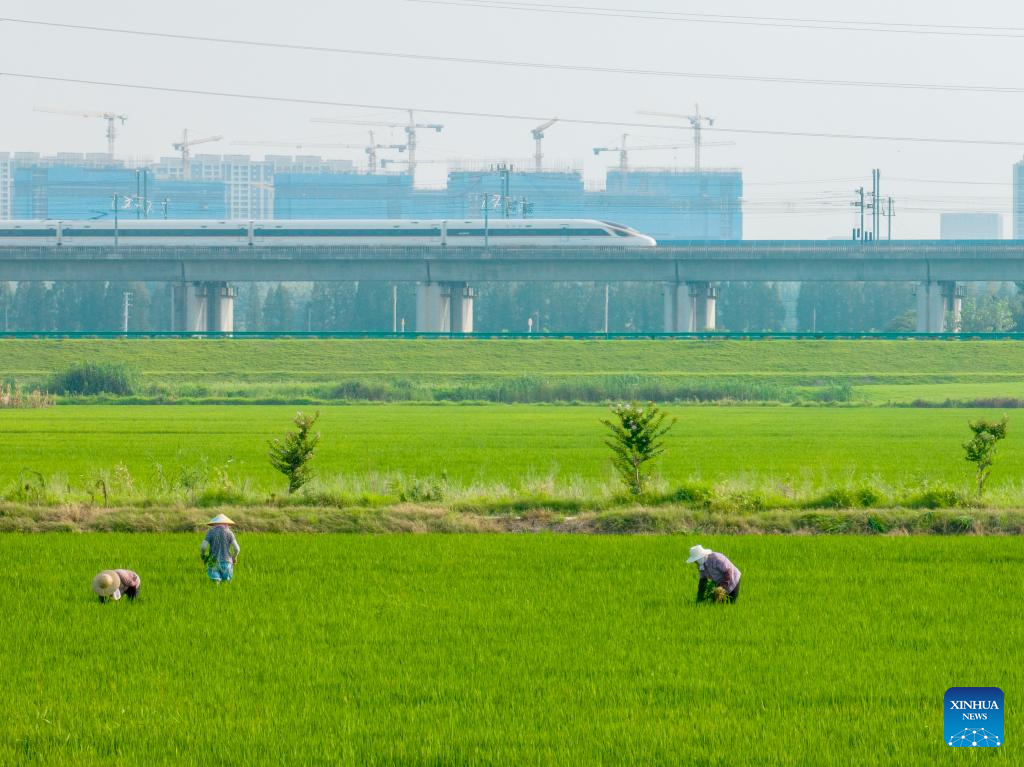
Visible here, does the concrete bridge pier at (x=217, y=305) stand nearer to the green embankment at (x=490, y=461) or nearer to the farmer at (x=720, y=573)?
the green embankment at (x=490, y=461)

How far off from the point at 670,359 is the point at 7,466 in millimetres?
57636

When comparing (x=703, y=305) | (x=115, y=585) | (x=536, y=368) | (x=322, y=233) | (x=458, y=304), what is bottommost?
(x=536, y=368)

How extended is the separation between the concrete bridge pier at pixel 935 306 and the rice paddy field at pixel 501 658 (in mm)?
90149

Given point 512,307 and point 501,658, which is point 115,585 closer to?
point 501,658

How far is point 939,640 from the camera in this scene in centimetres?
1366

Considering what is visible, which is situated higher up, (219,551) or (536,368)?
(219,551)

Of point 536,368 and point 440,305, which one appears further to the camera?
point 440,305

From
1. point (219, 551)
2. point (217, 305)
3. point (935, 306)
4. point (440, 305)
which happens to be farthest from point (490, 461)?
point (935, 306)

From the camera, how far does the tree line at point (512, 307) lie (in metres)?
150

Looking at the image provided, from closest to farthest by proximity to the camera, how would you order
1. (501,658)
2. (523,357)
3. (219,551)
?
1. (501,658)
2. (219,551)
3. (523,357)

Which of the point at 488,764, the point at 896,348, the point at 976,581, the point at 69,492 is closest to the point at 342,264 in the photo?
the point at 896,348

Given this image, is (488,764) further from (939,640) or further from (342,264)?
(342,264)

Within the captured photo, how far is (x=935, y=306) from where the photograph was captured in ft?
353

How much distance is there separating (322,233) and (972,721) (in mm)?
101721
